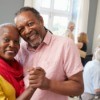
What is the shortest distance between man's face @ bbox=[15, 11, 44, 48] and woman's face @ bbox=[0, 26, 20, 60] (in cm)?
4

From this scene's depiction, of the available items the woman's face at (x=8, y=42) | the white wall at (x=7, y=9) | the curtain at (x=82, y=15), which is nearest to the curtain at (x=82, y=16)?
the curtain at (x=82, y=15)

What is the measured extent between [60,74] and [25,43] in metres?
0.28

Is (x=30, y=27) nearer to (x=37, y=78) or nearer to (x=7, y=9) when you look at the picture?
(x=37, y=78)

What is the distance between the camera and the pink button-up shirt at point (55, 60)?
1222 millimetres

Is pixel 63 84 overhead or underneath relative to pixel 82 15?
overhead

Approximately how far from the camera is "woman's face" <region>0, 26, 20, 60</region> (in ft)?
3.93

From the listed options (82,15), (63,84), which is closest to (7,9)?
(82,15)

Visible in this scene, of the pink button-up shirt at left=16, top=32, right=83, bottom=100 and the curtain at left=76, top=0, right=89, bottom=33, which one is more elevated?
the pink button-up shirt at left=16, top=32, right=83, bottom=100

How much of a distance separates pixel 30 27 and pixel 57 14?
5297 mm

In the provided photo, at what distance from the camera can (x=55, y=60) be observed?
4.05ft

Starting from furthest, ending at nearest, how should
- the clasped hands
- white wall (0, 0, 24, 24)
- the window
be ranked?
1. the window
2. white wall (0, 0, 24, 24)
3. the clasped hands

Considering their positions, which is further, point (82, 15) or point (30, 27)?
point (82, 15)

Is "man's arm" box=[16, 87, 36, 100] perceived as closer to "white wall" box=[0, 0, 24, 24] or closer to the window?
"white wall" box=[0, 0, 24, 24]

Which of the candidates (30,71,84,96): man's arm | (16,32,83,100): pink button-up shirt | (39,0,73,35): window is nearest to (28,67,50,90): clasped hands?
(30,71,84,96): man's arm
